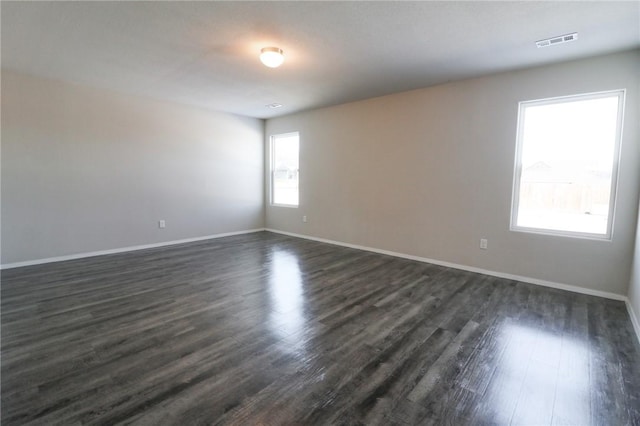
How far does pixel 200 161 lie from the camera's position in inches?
230

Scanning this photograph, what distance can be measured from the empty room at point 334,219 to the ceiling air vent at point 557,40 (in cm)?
5

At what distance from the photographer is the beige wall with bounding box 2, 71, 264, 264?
402 cm

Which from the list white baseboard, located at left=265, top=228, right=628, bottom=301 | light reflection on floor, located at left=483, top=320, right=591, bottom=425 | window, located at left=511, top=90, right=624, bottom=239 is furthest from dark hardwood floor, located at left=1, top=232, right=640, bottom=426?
window, located at left=511, top=90, right=624, bottom=239

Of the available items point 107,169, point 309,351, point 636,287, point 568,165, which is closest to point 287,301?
point 309,351

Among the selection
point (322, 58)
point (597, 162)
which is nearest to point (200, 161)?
point (322, 58)

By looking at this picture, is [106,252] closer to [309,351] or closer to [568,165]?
[309,351]

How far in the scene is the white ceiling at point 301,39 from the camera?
7.78ft

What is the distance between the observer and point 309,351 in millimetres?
2164

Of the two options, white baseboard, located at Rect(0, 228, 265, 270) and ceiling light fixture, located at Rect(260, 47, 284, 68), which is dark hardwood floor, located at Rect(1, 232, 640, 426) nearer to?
white baseboard, located at Rect(0, 228, 265, 270)

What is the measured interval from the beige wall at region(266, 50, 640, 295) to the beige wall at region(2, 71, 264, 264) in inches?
74.7

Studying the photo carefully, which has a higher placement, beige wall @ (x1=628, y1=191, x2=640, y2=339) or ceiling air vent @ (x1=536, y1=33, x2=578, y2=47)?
ceiling air vent @ (x1=536, y1=33, x2=578, y2=47)

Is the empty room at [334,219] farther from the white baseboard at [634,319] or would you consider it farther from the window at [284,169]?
the window at [284,169]

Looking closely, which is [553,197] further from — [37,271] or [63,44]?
[37,271]

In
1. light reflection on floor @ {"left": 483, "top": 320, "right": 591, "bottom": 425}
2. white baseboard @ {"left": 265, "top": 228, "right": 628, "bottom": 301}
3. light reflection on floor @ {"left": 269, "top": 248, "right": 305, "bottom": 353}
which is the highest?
white baseboard @ {"left": 265, "top": 228, "right": 628, "bottom": 301}
